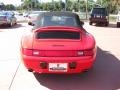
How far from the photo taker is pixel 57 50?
6.38 metres

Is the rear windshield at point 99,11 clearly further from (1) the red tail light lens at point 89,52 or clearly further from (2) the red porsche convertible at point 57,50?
(1) the red tail light lens at point 89,52

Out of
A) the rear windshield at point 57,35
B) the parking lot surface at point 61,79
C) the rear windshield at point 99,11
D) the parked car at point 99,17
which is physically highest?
the rear windshield at point 57,35

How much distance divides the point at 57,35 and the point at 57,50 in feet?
2.02

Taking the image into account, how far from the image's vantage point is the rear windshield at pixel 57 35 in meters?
6.84

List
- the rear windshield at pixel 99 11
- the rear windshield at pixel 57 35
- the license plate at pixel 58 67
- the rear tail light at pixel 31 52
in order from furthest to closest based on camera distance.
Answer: the rear windshield at pixel 99 11 → the rear windshield at pixel 57 35 → the rear tail light at pixel 31 52 → the license plate at pixel 58 67

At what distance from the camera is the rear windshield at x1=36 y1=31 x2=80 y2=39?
6.84 meters

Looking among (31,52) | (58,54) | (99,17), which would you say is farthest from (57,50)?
(99,17)

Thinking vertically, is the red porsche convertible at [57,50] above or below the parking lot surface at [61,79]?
above

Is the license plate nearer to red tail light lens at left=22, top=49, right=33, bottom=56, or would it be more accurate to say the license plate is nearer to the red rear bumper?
the red rear bumper

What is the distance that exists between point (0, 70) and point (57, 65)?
2.00 metres

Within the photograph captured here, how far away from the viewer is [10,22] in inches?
945

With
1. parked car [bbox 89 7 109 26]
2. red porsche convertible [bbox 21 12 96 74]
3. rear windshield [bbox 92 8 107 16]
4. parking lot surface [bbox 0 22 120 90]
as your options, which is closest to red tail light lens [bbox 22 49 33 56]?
red porsche convertible [bbox 21 12 96 74]

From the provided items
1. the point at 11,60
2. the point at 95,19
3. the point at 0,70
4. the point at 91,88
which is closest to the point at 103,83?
the point at 91,88

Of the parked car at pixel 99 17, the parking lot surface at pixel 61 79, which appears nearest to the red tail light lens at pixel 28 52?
the parking lot surface at pixel 61 79
